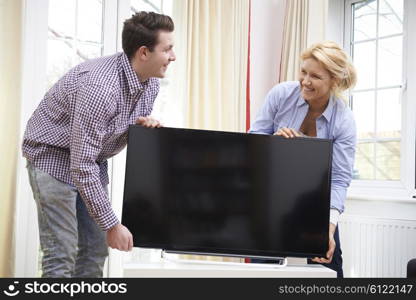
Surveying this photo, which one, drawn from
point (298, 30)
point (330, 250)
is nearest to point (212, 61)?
point (298, 30)

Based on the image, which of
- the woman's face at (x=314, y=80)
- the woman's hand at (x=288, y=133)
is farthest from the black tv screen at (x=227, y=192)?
the woman's face at (x=314, y=80)

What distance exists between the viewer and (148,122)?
6.30 ft

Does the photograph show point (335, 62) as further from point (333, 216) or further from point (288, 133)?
point (333, 216)

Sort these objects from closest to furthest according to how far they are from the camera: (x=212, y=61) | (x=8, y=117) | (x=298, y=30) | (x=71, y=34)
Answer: (x=8, y=117) < (x=71, y=34) < (x=212, y=61) < (x=298, y=30)

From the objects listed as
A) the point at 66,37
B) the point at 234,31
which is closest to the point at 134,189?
the point at 66,37

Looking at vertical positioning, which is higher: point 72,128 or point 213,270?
point 72,128

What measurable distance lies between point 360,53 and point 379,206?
1.12m

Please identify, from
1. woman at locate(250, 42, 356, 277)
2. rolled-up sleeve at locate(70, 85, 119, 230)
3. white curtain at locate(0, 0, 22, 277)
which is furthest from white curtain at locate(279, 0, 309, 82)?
rolled-up sleeve at locate(70, 85, 119, 230)

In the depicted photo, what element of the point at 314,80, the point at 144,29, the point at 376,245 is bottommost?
the point at 376,245

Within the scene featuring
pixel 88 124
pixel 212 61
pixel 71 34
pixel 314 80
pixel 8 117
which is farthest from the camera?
pixel 212 61

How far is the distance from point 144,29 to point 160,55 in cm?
10

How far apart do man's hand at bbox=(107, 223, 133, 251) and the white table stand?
2.8 inches

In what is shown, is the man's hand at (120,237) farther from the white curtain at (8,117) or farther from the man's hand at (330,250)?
the white curtain at (8,117)

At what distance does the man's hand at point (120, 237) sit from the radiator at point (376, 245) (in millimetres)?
1986
